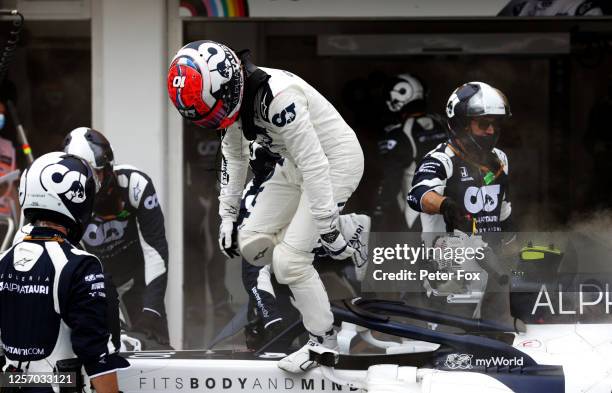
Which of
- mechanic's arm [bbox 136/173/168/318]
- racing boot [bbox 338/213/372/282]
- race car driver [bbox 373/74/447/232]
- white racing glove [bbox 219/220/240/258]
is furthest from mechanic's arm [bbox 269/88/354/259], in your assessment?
race car driver [bbox 373/74/447/232]

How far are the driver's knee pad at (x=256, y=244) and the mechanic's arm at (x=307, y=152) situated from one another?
0.42m

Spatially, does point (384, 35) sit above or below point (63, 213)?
above

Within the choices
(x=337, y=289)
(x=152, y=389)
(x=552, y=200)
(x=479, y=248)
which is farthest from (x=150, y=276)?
(x=552, y=200)

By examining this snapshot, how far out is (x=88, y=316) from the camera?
3.58 metres

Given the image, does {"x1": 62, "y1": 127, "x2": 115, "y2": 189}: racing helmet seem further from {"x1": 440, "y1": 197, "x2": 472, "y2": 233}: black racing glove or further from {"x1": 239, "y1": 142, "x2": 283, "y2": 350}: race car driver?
{"x1": 440, "y1": 197, "x2": 472, "y2": 233}: black racing glove

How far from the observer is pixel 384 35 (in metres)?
6.95

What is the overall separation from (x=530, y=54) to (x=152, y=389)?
3836 millimetres

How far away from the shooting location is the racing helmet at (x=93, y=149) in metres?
5.45

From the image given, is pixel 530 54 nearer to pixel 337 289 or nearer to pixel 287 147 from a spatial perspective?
pixel 337 289

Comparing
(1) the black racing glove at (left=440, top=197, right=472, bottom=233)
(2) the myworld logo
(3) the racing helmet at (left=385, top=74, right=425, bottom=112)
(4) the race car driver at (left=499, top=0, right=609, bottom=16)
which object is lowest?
(2) the myworld logo

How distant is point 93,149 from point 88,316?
2035mm

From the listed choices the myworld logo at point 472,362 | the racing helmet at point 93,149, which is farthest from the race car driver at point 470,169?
the racing helmet at point 93,149

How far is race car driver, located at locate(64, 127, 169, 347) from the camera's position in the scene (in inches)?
218

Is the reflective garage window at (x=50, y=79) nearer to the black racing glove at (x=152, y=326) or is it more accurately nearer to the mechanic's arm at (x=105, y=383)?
the black racing glove at (x=152, y=326)
